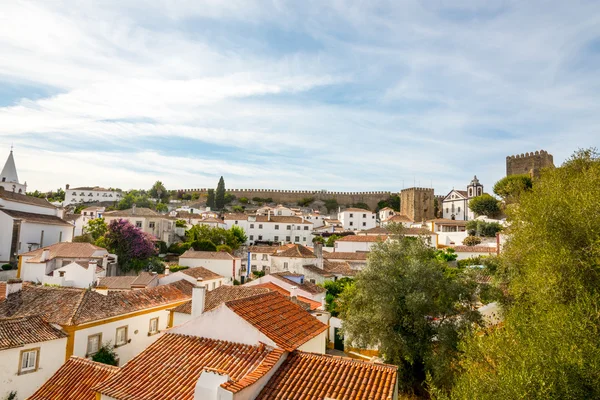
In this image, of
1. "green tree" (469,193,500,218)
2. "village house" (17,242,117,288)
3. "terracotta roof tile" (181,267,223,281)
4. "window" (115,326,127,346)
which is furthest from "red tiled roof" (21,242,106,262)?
"green tree" (469,193,500,218)

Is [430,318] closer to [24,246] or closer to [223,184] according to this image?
[24,246]

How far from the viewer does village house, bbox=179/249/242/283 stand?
32062mm

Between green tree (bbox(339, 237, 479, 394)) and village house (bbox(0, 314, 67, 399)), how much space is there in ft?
33.2

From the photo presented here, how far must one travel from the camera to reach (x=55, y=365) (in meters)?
13.1

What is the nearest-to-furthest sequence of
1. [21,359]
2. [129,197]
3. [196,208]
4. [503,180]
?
[21,359] → [503,180] → [129,197] → [196,208]

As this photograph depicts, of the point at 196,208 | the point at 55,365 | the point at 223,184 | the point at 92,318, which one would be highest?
the point at 223,184

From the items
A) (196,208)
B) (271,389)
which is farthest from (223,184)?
(271,389)

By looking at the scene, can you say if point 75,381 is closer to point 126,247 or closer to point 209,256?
point 209,256

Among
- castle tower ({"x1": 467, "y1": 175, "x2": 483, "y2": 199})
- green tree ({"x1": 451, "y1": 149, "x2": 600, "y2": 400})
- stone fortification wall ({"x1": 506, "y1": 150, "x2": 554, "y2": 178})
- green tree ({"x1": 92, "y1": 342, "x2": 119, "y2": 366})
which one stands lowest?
green tree ({"x1": 92, "y1": 342, "x2": 119, "y2": 366})

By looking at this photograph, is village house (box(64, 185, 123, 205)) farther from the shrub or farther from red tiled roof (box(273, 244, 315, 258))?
the shrub

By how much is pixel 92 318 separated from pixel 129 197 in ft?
191

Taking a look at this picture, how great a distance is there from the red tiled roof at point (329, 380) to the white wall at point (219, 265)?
23788mm

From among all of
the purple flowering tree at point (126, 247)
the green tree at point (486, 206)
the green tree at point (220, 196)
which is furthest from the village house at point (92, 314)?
the green tree at point (220, 196)

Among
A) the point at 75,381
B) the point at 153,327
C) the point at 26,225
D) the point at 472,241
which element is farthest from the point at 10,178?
the point at 472,241
